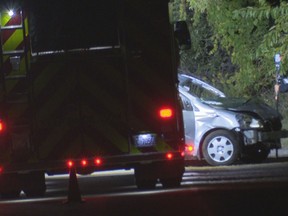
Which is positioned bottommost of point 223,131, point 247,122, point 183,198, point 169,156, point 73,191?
point 183,198

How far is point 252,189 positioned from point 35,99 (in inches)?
140

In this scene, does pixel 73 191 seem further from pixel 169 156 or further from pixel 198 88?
pixel 198 88

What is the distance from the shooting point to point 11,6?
11.5 metres

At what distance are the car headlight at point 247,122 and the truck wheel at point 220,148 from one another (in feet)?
1.12

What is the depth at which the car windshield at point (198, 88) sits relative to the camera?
58.1 feet

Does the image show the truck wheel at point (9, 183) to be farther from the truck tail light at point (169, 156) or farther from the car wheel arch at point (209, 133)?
the car wheel arch at point (209, 133)

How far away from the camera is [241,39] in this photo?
19422 mm

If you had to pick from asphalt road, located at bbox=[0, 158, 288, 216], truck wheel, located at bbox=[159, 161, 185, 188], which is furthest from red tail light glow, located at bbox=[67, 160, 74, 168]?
truck wheel, located at bbox=[159, 161, 185, 188]

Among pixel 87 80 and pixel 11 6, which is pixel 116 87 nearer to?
pixel 87 80

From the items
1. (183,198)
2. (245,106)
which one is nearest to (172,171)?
(183,198)

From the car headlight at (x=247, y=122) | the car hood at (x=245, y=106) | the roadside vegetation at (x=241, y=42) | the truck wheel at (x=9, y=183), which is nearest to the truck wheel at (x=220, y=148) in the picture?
the car headlight at (x=247, y=122)

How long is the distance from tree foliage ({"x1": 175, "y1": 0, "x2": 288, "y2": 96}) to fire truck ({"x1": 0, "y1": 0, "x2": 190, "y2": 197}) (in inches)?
206

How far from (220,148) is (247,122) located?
2.74 ft

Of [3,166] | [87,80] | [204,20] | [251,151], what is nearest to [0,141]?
[3,166]
